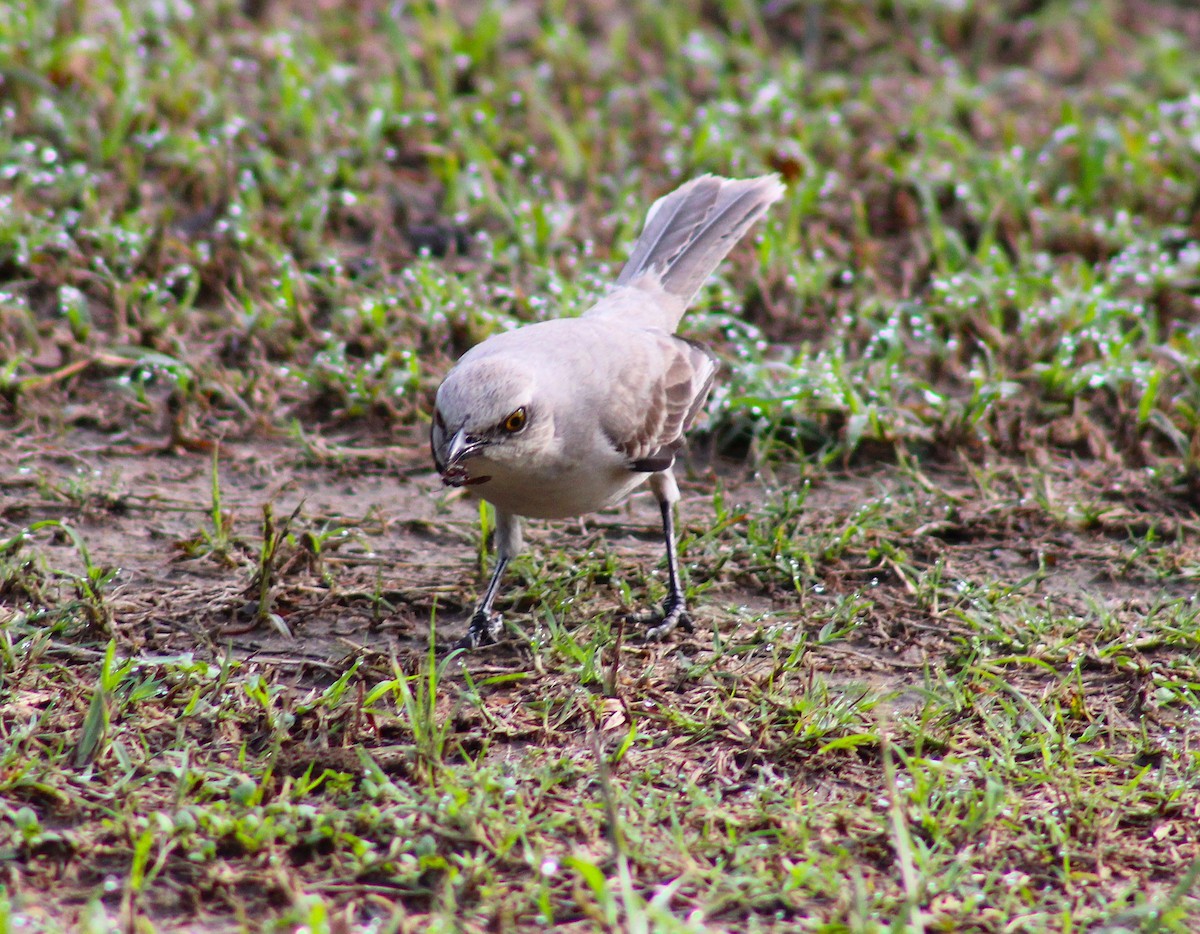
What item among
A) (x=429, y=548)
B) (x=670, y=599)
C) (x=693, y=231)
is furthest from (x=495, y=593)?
(x=693, y=231)

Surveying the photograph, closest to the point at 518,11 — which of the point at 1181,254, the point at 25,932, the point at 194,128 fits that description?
the point at 194,128

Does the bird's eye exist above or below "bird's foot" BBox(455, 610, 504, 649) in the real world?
above

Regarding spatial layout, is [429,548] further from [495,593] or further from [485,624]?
[485,624]

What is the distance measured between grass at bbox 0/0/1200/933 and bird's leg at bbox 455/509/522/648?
128mm

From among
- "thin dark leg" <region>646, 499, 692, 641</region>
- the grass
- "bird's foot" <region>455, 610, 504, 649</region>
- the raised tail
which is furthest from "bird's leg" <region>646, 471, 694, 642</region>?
the raised tail

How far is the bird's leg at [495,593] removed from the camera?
5.16 m

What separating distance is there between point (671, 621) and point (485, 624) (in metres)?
0.71

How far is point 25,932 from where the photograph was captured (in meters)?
3.39

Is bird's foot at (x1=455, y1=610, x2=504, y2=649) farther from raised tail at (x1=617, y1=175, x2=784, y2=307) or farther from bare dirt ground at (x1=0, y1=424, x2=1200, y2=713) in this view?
raised tail at (x1=617, y1=175, x2=784, y2=307)

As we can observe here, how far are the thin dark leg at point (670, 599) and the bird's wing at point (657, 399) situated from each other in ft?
0.84

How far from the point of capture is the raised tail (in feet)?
21.4

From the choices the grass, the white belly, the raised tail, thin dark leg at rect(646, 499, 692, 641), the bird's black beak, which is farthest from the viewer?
the raised tail

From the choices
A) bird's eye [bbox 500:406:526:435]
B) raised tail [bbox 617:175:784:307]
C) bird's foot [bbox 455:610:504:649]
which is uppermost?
raised tail [bbox 617:175:784:307]

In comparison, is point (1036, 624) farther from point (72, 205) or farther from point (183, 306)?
point (72, 205)
